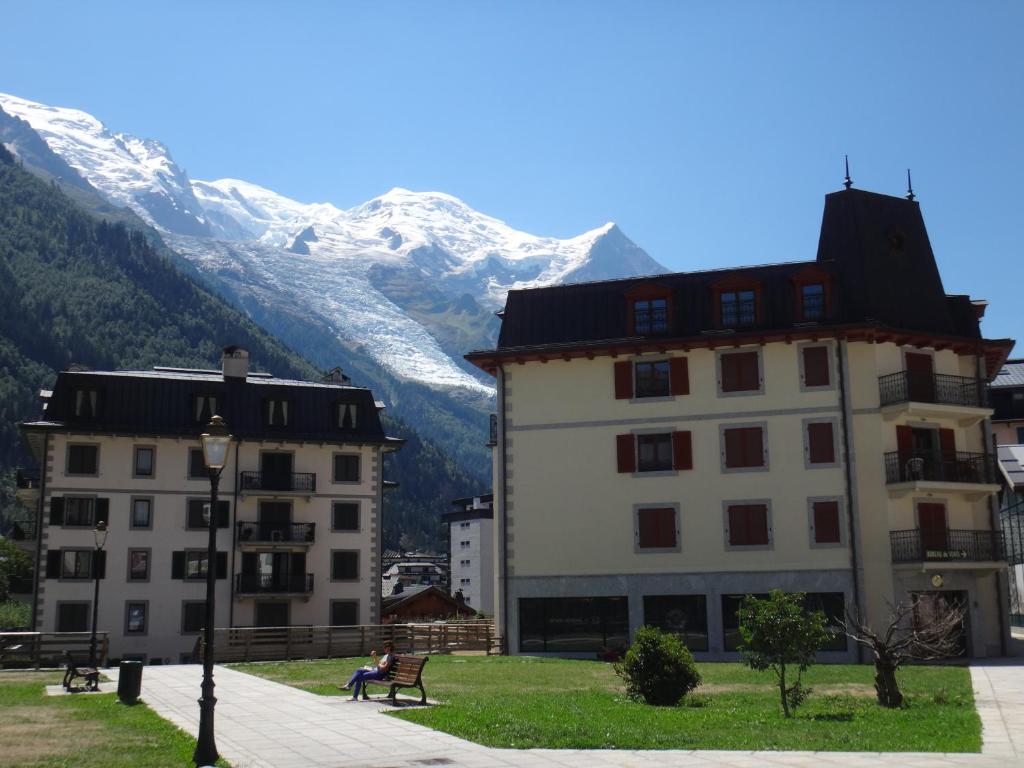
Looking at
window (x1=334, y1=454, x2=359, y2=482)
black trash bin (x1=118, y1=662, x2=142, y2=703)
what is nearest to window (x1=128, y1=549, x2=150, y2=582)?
window (x1=334, y1=454, x2=359, y2=482)

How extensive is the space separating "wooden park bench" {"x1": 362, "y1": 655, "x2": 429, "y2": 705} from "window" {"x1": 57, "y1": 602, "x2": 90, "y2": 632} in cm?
3409

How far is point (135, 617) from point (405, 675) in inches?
1394

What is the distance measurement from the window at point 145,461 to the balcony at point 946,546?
120 feet

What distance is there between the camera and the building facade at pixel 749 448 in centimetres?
4003

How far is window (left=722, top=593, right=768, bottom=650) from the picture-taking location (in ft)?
132

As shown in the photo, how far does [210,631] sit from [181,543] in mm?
41357

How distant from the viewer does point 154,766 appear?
1558 centimetres

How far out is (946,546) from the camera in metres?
40.2

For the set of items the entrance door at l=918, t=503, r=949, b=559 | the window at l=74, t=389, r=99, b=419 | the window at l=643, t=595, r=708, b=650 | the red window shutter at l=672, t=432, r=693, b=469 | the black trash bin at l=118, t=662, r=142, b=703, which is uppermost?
the window at l=74, t=389, r=99, b=419

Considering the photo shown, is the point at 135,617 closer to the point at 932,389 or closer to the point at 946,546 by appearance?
the point at 946,546

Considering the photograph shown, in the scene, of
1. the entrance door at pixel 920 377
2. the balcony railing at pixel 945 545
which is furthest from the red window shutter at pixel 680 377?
the balcony railing at pixel 945 545

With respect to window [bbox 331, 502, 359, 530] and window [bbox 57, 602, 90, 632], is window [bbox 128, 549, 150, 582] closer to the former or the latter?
window [bbox 57, 602, 90, 632]

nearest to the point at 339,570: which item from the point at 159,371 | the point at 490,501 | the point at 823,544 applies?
the point at 159,371

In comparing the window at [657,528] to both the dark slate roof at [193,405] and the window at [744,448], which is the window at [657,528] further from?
the dark slate roof at [193,405]
